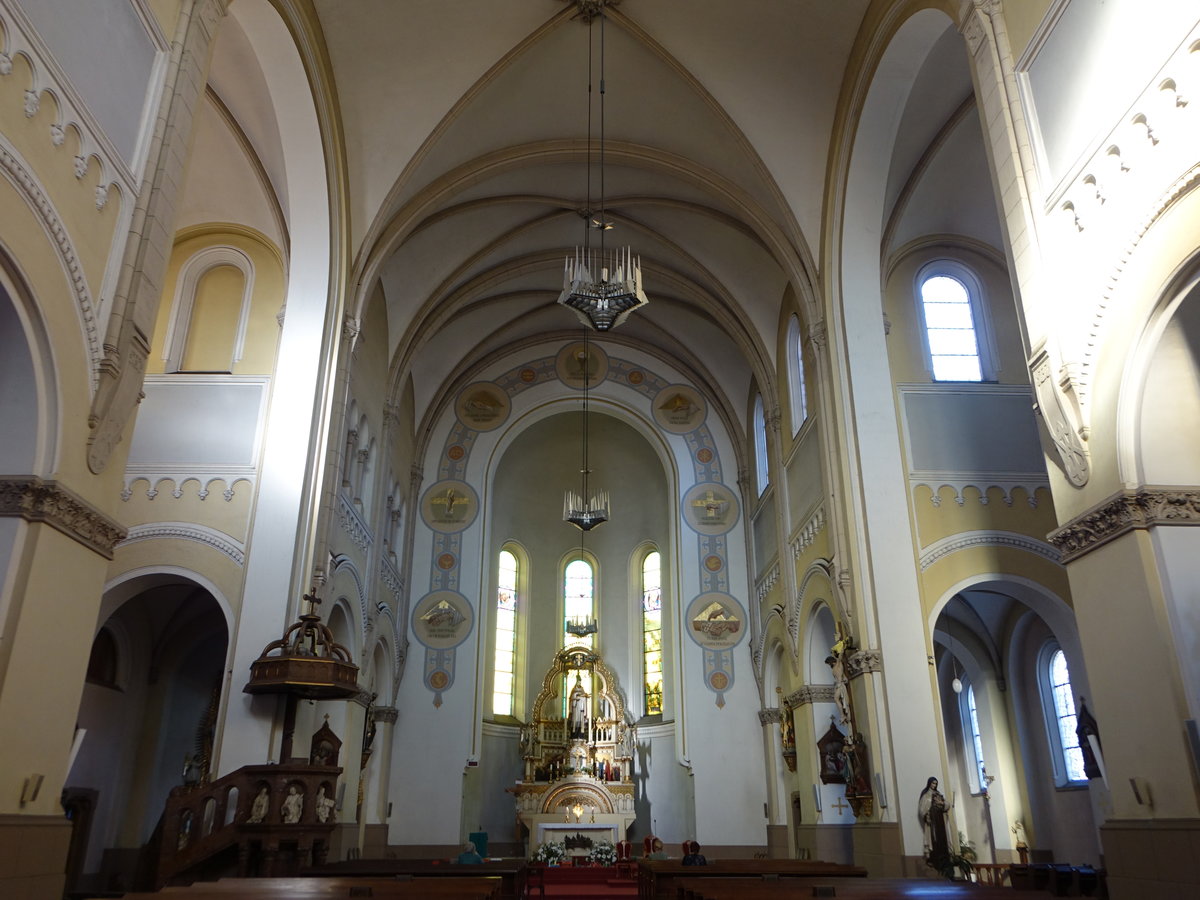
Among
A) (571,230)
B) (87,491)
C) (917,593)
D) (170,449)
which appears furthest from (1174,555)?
(571,230)

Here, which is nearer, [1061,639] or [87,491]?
[87,491]

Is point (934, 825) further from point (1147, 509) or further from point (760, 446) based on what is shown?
point (760, 446)

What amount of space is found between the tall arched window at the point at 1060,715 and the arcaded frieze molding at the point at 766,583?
15.9ft

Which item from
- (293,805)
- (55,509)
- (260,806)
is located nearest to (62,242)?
(55,509)

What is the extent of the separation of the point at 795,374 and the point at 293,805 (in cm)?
1073

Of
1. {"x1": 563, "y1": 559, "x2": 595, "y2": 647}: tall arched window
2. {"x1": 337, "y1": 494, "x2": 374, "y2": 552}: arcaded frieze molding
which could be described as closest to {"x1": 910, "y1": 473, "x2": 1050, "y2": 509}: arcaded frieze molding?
{"x1": 337, "y1": 494, "x2": 374, "y2": 552}: arcaded frieze molding

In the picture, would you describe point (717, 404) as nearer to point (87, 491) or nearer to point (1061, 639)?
point (1061, 639)

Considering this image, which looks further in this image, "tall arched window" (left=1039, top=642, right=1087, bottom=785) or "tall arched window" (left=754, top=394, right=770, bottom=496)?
"tall arched window" (left=754, top=394, right=770, bottom=496)

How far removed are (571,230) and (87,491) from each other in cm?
1396

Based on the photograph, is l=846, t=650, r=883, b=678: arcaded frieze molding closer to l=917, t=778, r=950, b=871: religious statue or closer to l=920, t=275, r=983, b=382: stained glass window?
l=917, t=778, r=950, b=871: religious statue

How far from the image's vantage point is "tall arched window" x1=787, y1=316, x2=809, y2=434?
16.7m

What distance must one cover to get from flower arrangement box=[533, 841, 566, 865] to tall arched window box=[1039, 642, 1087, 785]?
9.17 metres

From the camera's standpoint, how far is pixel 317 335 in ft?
45.1

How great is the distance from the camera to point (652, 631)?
24.0 metres
